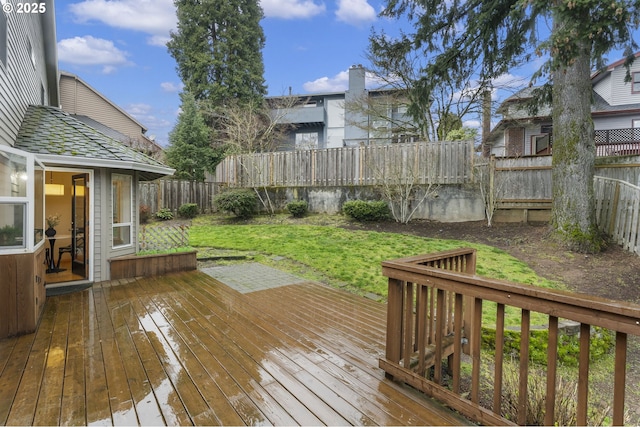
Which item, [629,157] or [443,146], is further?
[443,146]

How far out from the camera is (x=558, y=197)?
23.0 feet

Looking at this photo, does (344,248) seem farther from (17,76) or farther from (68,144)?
(17,76)

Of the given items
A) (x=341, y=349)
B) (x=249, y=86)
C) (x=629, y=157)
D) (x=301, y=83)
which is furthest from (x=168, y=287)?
(x=301, y=83)

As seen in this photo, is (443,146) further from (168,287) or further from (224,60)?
(224,60)

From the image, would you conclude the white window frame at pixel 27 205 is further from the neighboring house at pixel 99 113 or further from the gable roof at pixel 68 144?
the neighboring house at pixel 99 113

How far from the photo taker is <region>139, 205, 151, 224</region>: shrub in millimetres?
11984

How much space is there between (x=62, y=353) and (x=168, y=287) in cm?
226

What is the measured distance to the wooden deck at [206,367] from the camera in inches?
81.9

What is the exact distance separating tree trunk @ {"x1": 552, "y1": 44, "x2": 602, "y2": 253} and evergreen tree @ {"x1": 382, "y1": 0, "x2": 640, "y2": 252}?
16mm

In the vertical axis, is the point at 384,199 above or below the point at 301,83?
below

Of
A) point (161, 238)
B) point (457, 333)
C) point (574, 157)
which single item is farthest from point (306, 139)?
point (457, 333)

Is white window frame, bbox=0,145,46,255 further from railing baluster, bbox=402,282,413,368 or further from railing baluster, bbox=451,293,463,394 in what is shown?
railing baluster, bbox=451,293,463,394

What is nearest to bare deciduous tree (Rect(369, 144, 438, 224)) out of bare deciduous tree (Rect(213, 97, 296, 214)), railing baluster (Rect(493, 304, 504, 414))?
bare deciduous tree (Rect(213, 97, 296, 214))

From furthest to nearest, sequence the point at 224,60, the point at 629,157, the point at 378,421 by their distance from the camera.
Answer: the point at 224,60 < the point at 629,157 < the point at 378,421
